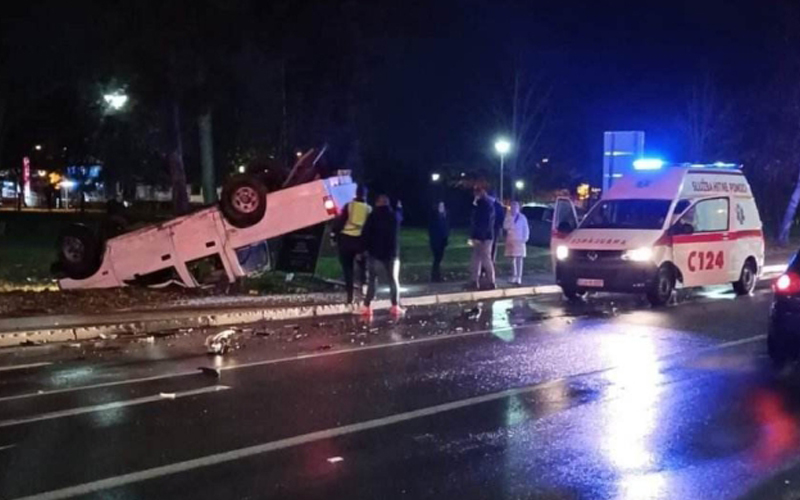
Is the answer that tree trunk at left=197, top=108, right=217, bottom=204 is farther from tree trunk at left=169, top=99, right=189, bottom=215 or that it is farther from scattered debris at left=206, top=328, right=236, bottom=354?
scattered debris at left=206, top=328, right=236, bottom=354

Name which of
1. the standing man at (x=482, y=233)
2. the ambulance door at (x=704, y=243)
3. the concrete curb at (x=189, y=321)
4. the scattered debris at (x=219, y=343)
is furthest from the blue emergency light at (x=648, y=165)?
the scattered debris at (x=219, y=343)

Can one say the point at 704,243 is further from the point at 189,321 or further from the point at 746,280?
the point at 189,321

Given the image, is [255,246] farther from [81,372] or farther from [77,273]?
[81,372]

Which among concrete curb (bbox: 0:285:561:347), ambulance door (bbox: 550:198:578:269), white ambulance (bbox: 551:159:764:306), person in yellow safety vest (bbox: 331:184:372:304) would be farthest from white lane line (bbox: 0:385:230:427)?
ambulance door (bbox: 550:198:578:269)

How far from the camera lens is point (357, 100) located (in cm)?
2502

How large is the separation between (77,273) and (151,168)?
4080 centimetres

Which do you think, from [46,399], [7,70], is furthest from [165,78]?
[46,399]

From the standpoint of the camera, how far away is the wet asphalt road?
6.33 meters

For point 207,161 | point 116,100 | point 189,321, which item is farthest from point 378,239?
point 116,100

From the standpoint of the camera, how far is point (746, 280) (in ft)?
62.1

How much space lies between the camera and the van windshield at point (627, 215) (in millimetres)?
17062

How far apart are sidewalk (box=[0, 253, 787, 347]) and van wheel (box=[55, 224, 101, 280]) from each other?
174 centimetres

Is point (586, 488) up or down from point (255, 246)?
down

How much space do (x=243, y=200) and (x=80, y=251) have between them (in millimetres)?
3046
